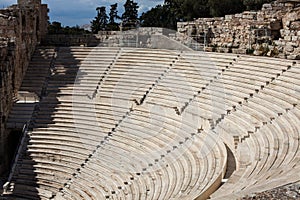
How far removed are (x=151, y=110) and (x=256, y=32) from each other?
5526mm

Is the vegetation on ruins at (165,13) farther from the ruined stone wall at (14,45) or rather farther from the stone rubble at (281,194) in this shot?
the stone rubble at (281,194)

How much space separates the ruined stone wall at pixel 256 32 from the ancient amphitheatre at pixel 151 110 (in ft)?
0.18

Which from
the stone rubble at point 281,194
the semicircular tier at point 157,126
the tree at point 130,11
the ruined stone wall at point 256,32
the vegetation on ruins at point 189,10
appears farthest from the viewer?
the tree at point 130,11

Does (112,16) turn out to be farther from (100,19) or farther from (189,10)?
(189,10)

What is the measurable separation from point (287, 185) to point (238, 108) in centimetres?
721

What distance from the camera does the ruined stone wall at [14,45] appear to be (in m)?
16.9

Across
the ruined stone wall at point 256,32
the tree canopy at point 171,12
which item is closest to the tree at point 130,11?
the tree canopy at point 171,12

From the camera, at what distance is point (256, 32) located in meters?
17.8

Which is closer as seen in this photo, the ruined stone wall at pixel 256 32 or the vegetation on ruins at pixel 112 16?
the ruined stone wall at pixel 256 32

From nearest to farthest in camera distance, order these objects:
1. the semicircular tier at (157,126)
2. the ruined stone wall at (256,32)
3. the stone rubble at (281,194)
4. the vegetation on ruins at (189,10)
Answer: the stone rubble at (281,194)
the semicircular tier at (157,126)
the ruined stone wall at (256,32)
the vegetation on ruins at (189,10)

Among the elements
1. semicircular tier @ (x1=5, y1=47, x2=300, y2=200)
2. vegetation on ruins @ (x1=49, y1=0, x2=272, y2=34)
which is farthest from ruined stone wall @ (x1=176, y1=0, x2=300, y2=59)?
vegetation on ruins @ (x1=49, y1=0, x2=272, y2=34)

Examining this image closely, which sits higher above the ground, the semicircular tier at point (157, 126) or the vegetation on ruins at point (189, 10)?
the vegetation on ruins at point (189, 10)

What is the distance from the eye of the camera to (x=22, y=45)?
781 inches

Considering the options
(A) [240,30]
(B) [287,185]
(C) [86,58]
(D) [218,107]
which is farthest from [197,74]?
(B) [287,185]
